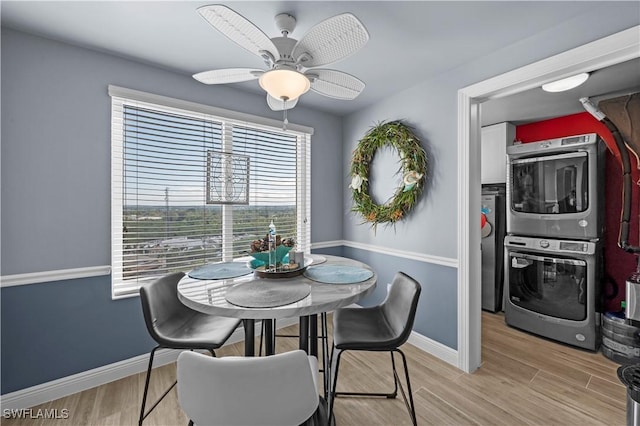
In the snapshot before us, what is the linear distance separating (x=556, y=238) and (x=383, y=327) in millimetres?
2119

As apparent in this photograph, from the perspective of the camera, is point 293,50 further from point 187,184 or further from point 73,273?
point 73,273

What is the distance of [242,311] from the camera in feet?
3.94

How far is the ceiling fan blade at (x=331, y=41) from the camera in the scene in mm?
1251

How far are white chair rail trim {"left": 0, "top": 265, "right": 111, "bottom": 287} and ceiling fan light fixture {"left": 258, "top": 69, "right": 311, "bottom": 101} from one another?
1714mm

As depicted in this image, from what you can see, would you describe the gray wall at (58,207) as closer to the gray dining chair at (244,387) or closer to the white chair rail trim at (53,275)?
the white chair rail trim at (53,275)

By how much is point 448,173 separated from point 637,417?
1.68m

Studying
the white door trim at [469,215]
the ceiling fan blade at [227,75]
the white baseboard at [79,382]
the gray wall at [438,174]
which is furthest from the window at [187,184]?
the white door trim at [469,215]

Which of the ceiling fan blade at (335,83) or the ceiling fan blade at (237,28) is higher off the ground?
the ceiling fan blade at (237,28)

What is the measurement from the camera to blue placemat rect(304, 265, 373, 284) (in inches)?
64.2

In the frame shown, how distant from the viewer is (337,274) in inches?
68.9

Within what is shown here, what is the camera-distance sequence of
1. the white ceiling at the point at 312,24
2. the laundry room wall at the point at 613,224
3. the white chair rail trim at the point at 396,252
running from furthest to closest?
the laundry room wall at the point at 613,224 < the white chair rail trim at the point at 396,252 < the white ceiling at the point at 312,24

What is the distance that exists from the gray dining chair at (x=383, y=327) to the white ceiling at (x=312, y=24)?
1.51m

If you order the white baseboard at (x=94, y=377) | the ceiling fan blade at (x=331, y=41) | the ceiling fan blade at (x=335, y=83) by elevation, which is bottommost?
the white baseboard at (x=94, y=377)

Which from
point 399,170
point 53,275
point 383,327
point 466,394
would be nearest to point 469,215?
point 399,170
